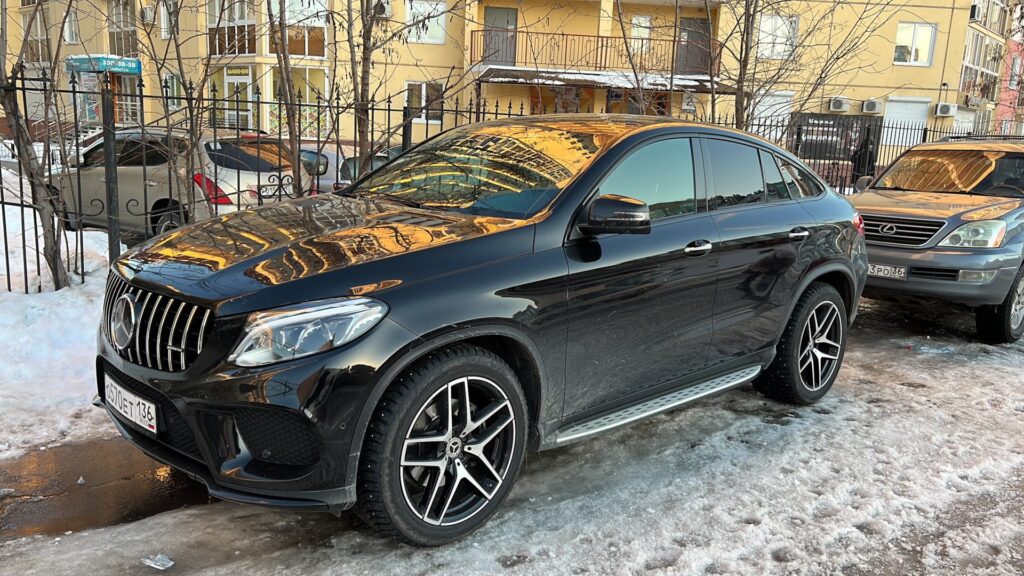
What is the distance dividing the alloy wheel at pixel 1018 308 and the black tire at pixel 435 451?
5310 millimetres

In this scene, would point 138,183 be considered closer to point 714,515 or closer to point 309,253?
point 309,253

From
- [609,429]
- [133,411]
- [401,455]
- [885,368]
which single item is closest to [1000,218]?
[885,368]

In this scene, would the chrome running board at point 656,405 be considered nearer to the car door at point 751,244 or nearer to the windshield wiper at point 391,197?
the car door at point 751,244

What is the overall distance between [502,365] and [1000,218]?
5.29 meters

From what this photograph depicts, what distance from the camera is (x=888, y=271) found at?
6332mm

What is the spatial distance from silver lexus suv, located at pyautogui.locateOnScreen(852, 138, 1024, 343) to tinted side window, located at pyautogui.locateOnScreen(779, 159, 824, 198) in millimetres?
1826

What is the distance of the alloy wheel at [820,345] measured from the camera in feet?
15.6

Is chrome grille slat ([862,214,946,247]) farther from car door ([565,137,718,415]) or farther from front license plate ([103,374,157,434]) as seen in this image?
front license plate ([103,374,157,434])

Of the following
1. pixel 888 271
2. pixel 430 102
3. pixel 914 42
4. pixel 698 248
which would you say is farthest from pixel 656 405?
pixel 914 42

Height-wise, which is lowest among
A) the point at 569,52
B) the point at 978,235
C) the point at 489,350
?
the point at 489,350

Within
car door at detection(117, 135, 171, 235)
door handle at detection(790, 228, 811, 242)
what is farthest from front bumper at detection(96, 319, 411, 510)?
car door at detection(117, 135, 171, 235)

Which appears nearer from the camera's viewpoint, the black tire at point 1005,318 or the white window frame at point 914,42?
the black tire at point 1005,318

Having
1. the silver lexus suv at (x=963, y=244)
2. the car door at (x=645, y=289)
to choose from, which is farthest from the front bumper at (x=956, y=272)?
the car door at (x=645, y=289)

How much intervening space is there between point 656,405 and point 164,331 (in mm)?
2278
